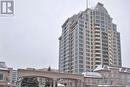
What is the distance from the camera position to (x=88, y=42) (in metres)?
37.8

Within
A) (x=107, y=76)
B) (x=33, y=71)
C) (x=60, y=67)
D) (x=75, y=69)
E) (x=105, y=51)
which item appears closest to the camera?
(x=33, y=71)

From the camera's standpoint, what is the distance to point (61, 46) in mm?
44688

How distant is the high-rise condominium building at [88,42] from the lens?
3647 centimetres

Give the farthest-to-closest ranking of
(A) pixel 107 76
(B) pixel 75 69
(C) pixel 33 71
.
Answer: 1. (B) pixel 75 69
2. (A) pixel 107 76
3. (C) pixel 33 71

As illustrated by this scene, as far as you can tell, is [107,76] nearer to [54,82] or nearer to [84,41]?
[54,82]

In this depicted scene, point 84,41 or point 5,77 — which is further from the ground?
point 84,41

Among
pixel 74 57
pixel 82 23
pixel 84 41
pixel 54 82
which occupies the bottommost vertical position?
pixel 54 82

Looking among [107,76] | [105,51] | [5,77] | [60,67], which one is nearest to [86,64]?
[105,51]

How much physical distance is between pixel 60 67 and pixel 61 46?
3.90 m

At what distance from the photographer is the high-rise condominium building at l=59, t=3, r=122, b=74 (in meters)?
36.5

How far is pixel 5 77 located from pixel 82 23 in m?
21.8

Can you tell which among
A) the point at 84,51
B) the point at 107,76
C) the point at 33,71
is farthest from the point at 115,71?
the point at 84,51

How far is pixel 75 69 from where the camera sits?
35844mm

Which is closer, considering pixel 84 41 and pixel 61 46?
pixel 84 41
